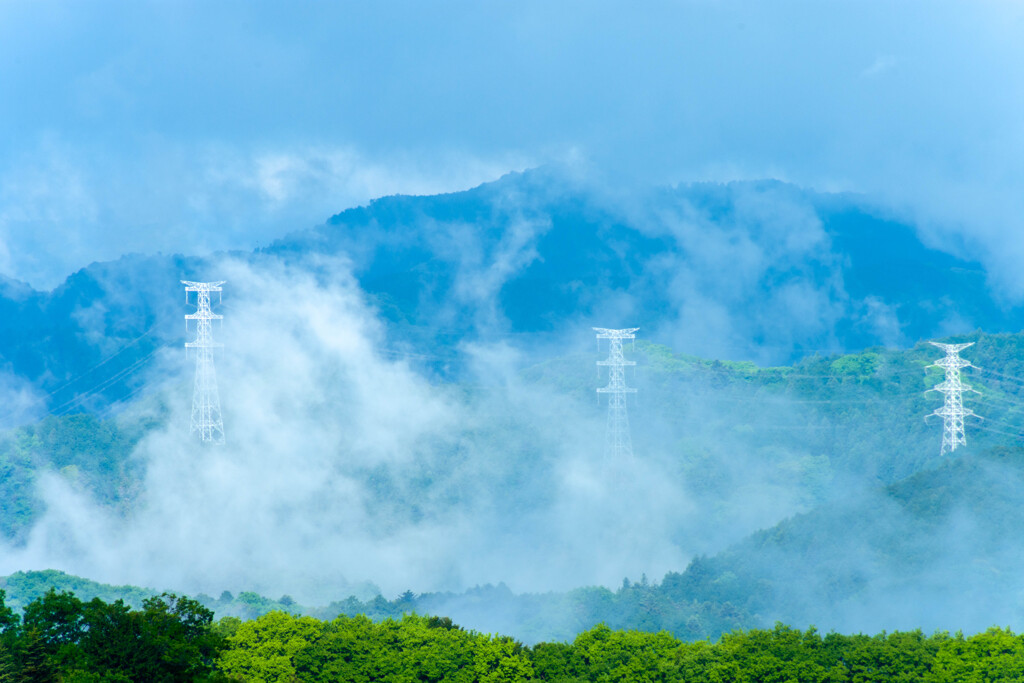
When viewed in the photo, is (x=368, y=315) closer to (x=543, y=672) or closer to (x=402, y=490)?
(x=402, y=490)

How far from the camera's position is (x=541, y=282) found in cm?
12769

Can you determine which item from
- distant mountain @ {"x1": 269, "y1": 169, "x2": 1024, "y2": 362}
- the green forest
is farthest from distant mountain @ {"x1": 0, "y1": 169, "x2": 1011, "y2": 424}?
the green forest

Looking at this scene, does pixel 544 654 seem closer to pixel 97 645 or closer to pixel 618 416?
pixel 97 645

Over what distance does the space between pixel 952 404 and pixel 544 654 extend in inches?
1704

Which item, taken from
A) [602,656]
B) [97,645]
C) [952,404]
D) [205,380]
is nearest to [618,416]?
[952,404]

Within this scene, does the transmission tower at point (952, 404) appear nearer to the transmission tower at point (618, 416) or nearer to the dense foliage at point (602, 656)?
the transmission tower at point (618, 416)

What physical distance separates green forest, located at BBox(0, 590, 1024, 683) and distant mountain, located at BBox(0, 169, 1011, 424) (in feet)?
215

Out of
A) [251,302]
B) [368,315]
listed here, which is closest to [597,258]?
[368,315]

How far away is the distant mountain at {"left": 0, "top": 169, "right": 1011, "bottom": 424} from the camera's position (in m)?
114

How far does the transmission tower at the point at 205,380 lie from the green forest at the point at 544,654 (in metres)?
36.6

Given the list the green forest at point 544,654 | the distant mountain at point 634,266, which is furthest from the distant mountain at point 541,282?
the green forest at point 544,654

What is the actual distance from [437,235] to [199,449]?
169 ft

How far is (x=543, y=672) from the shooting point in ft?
149

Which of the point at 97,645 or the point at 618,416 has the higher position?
the point at 618,416
